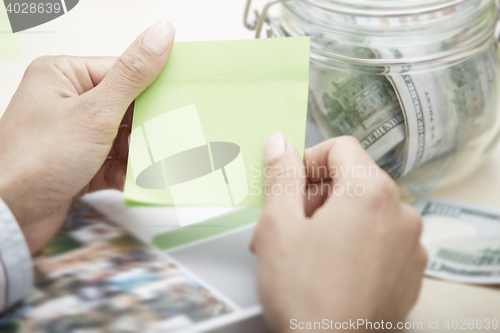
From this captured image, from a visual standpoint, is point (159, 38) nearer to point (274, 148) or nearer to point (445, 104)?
point (274, 148)

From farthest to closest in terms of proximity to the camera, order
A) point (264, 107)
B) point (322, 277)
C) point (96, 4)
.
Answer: point (96, 4) < point (264, 107) < point (322, 277)

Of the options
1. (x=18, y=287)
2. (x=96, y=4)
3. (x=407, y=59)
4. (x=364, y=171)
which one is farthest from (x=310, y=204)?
(x=96, y=4)

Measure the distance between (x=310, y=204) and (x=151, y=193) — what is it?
15cm

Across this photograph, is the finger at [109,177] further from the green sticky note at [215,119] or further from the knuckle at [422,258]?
the knuckle at [422,258]

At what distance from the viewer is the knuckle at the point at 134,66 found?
422 millimetres

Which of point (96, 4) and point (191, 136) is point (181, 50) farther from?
point (96, 4)

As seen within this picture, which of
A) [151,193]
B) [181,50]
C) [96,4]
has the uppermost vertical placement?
[96,4]

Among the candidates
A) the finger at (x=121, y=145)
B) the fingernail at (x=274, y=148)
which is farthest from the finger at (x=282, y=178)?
the finger at (x=121, y=145)

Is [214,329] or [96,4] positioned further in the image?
[96,4]

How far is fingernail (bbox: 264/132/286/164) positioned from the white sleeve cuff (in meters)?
0.24

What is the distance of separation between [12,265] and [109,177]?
6.3 inches

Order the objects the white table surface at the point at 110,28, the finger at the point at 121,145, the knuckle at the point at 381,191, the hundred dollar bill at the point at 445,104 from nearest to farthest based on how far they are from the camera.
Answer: the knuckle at the point at 381,191 → the hundred dollar bill at the point at 445,104 → the finger at the point at 121,145 → the white table surface at the point at 110,28

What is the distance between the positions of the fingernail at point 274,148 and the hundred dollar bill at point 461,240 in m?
0.16

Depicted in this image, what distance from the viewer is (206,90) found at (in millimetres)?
430
